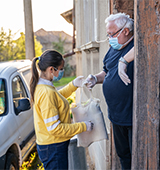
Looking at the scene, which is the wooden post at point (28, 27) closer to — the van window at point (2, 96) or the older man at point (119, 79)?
the van window at point (2, 96)

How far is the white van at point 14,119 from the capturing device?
10.1 ft

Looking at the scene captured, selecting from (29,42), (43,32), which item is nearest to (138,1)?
(29,42)

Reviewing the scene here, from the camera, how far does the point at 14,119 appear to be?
346cm

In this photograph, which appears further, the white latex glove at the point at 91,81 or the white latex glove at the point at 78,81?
the white latex glove at the point at 78,81

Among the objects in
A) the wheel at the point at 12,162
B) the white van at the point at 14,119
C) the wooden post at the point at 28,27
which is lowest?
the wheel at the point at 12,162

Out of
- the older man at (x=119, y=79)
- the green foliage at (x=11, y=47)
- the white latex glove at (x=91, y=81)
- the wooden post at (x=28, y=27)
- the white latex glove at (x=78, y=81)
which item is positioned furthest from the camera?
the green foliage at (x=11, y=47)

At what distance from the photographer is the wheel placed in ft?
10.1

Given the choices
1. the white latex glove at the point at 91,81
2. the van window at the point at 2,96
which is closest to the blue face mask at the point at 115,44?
the white latex glove at the point at 91,81

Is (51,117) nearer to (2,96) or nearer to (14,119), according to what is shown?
(14,119)

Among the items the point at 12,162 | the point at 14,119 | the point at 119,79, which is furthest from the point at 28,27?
the point at 119,79

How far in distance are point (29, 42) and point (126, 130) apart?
19.2 ft

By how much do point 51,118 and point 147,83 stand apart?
1062 mm

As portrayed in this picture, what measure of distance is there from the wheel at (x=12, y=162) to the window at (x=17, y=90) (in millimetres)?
864

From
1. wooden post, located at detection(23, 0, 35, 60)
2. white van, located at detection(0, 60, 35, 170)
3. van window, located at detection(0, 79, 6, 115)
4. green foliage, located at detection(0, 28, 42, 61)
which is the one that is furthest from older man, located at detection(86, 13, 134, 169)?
green foliage, located at detection(0, 28, 42, 61)
